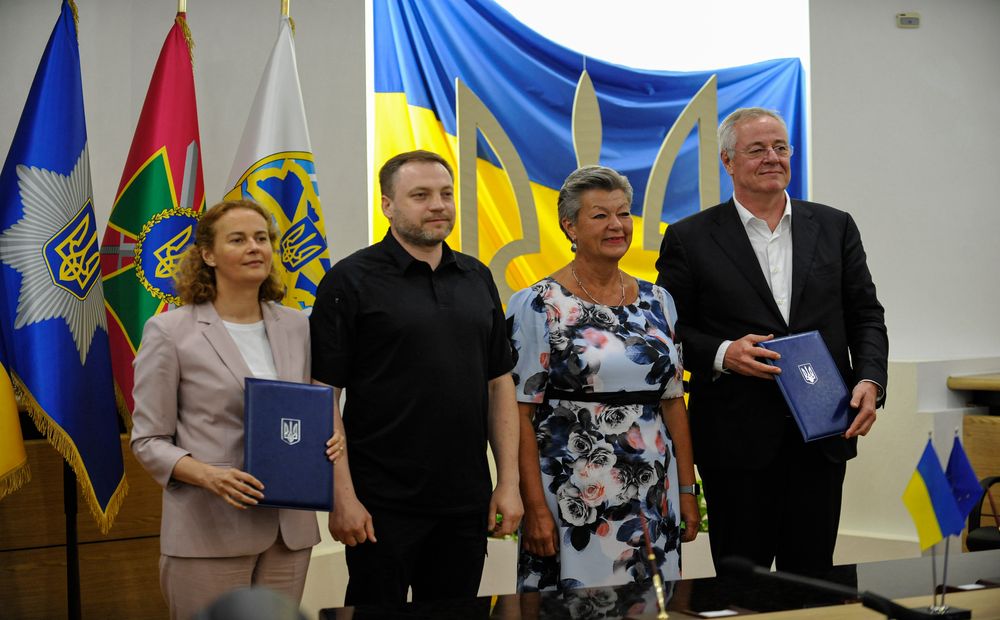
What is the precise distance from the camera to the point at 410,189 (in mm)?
2357

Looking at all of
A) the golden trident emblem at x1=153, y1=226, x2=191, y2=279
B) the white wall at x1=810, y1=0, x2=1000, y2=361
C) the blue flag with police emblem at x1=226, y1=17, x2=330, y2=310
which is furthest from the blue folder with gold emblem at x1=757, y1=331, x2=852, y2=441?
the white wall at x1=810, y1=0, x2=1000, y2=361

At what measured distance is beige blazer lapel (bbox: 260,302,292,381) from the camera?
2.24 metres

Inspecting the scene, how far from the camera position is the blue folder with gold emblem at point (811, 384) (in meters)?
2.38

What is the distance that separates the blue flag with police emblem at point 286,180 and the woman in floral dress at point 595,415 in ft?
3.36

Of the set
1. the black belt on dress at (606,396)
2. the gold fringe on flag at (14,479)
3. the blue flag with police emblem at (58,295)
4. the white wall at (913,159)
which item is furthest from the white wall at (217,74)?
the white wall at (913,159)

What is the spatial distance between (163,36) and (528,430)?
223 cm

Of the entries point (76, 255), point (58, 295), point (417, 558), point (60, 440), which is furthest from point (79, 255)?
point (417, 558)

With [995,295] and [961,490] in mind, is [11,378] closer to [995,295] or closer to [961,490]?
[961,490]

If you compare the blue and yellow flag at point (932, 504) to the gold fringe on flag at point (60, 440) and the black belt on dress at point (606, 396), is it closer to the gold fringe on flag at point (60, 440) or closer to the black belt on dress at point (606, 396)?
the black belt on dress at point (606, 396)

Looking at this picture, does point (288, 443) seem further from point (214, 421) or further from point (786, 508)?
point (786, 508)

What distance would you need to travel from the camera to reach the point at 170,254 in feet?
10.4

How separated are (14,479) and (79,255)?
659 millimetres

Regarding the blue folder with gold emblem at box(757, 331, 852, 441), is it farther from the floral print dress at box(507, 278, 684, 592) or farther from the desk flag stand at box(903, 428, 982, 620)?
the desk flag stand at box(903, 428, 982, 620)

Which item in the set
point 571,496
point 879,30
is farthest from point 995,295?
point 571,496
